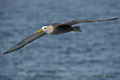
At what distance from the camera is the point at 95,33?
1393 inches

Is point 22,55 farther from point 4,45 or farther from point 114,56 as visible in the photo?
point 114,56

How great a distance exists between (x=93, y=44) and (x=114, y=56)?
5115mm

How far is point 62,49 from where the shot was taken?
1192 inches

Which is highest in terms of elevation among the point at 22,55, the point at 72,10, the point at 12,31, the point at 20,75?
the point at 72,10

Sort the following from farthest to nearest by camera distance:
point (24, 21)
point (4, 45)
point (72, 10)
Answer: point (72, 10) < point (24, 21) < point (4, 45)

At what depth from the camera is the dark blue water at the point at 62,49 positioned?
947 inches

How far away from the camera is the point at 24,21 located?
147ft

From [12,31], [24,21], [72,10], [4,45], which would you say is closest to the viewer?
[4,45]

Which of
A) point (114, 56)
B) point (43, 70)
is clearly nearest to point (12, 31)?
point (43, 70)

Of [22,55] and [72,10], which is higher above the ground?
[72,10]

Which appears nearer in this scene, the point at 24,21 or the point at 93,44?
the point at 93,44

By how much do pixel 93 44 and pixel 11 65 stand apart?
11.0 m

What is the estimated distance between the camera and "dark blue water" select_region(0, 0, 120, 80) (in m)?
24.0

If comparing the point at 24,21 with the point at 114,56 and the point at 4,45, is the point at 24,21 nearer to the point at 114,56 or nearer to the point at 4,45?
the point at 4,45
